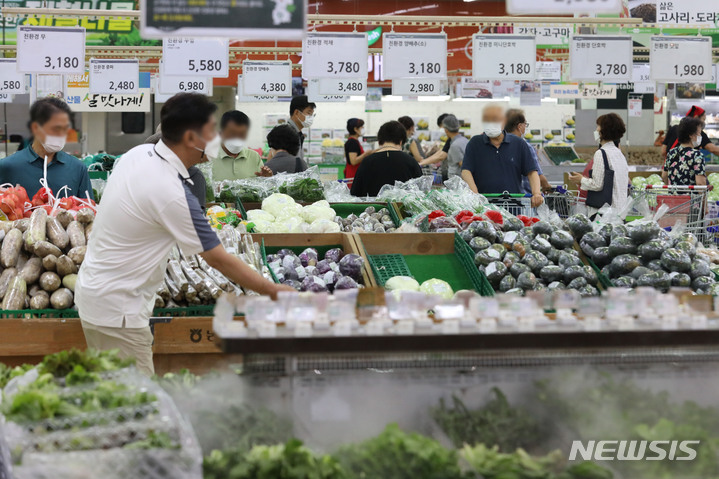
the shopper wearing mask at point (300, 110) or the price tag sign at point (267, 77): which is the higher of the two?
the price tag sign at point (267, 77)

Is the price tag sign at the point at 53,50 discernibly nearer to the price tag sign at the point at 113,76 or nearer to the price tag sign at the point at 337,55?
the price tag sign at the point at 113,76

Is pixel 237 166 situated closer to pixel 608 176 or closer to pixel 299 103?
pixel 299 103

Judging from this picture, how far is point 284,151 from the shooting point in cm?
768

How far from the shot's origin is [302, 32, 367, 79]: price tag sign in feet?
25.8

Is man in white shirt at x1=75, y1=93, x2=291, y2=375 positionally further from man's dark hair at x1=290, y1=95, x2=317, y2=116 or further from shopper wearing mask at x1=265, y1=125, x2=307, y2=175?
man's dark hair at x1=290, y1=95, x2=317, y2=116

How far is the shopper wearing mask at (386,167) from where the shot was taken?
24.3 ft

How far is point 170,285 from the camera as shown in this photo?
420 centimetres

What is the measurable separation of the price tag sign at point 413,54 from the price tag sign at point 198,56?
1560 millimetres

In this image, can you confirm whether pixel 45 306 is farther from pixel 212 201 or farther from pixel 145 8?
pixel 212 201

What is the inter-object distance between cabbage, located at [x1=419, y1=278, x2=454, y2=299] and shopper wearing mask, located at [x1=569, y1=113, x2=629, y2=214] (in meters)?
3.30

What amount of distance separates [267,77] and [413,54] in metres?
2.56

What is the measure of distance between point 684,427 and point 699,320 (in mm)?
327

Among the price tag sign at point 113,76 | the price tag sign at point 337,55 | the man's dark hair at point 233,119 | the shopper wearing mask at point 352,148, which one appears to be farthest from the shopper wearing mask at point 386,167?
the price tag sign at point 113,76

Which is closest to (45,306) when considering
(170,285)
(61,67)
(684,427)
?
(170,285)
